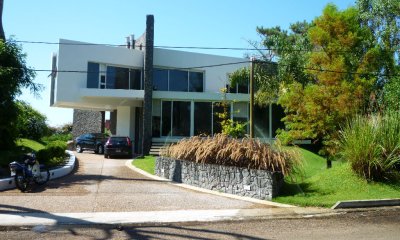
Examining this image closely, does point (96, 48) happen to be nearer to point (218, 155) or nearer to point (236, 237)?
point (218, 155)

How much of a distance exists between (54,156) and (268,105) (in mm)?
14789

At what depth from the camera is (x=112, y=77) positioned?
27469 mm

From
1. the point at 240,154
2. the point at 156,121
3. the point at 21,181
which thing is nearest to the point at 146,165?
the point at 156,121

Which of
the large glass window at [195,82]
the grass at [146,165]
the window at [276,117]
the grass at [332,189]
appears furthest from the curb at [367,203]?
the large glass window at [195,82]

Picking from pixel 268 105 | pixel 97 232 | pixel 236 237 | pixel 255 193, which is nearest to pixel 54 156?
pixel 255 193

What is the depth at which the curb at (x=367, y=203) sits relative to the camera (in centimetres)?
1040

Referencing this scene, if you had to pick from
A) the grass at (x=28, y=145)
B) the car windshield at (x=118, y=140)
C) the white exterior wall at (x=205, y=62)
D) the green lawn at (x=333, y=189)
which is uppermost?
the white exterior wall at (x=205, y=62)

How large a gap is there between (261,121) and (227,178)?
625 inches

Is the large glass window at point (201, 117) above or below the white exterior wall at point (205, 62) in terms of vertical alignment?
below

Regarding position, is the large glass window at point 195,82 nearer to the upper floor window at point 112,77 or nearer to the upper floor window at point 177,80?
the upper floor window at point 177,80

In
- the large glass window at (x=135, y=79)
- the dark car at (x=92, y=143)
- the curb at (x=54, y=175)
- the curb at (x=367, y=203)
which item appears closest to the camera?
the curb at (x=367, y=203)

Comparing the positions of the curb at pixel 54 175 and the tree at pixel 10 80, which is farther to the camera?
the tree at pixel 10 80

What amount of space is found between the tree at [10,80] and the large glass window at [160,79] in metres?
12.0

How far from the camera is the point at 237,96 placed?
27500mm
